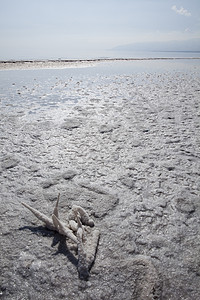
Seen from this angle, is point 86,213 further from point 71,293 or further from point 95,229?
point 71,293

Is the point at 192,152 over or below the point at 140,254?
over

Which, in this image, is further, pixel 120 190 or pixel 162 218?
pixel 120 190

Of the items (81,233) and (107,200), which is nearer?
(81,233)

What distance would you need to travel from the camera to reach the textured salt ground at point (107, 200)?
83.4 inches

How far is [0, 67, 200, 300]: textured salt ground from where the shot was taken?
2.12 m

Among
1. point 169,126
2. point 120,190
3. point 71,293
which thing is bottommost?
point 71,293

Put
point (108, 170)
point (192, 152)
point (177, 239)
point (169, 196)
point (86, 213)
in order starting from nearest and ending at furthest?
1. point (177, 239)
2. point (86, 213)
3. point (169, 196)
4. point (108, 170)
5. point (192, 152)

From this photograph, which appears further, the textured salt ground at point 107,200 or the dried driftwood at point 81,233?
the dried driftwood at point 81,233

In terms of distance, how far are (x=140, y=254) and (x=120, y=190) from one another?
3.94ft

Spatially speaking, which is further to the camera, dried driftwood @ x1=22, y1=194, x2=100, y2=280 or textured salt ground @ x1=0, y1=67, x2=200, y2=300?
dried driftwood @ x1=22, y1=194, x2=100, y2=280

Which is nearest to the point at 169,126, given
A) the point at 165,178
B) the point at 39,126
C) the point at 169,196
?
the point at 165,178

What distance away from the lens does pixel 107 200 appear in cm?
325

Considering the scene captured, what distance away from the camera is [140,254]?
7.88ft

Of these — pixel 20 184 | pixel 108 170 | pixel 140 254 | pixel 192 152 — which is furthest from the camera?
pixel 192 152
